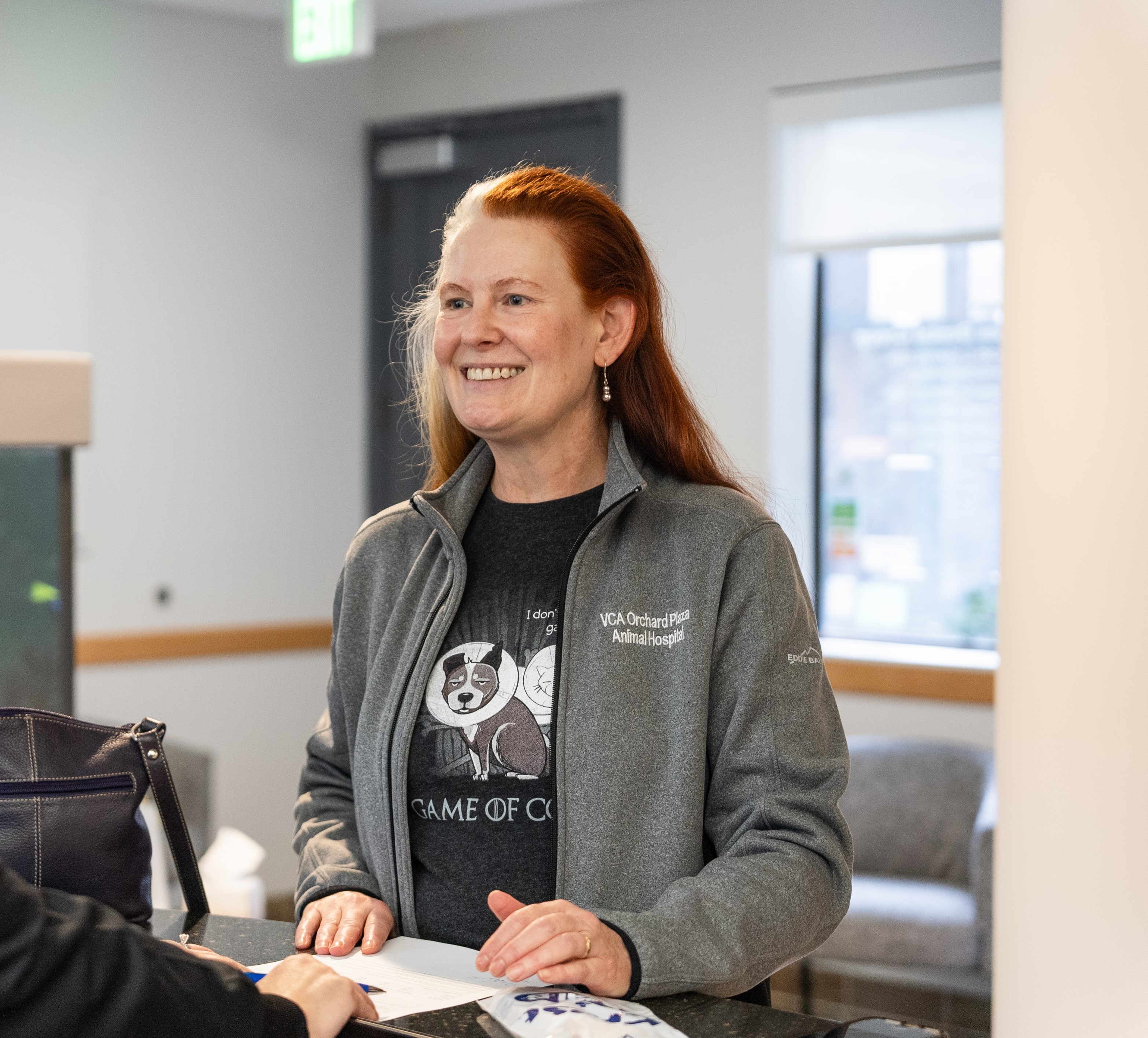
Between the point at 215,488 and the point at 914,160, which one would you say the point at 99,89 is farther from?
the point at 914,160

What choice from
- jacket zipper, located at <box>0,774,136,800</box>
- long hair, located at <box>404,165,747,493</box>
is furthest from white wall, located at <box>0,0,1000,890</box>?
jacket zipper, located at <box>0,774,136,800</box>

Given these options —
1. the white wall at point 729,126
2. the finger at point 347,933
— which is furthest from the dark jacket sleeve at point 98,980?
the white wall at point 729,126

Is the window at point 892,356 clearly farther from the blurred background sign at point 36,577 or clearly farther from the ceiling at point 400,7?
the blurred background sign at point 36,577

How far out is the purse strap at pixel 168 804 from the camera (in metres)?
1.39

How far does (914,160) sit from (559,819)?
3.36 m

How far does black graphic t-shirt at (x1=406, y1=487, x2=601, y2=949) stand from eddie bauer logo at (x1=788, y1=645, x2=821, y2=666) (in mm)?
258

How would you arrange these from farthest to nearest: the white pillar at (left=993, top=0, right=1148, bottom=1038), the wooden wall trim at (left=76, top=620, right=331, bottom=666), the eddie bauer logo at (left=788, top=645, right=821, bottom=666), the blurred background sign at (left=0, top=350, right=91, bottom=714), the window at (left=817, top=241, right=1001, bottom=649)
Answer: the wooden wall trim at (left=76, top=620, right=331, bottom=666) → the window at (left=817, top=241, right=1001, bottom=649) → the blurred background sign at (left=0, top=350, right=91, bottom=714) → the white pillar at (left=993, top=0, right=1148, bottom=1038) → the eddie bauer logo at (left=788, top=645, right=821, bottom=666)

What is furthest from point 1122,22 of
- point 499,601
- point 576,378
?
point 499,601

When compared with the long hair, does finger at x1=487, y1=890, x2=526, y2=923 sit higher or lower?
lower

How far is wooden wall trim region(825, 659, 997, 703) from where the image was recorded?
13.6ft

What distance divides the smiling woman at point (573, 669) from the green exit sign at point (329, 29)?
2565mm

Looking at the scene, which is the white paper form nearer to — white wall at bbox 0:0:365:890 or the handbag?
the handbag

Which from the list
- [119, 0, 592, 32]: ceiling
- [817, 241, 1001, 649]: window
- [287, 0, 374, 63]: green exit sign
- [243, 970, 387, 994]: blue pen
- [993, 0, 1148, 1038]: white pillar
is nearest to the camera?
[243, 970, 387, 994]: blue pen

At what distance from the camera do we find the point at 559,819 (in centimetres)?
143
